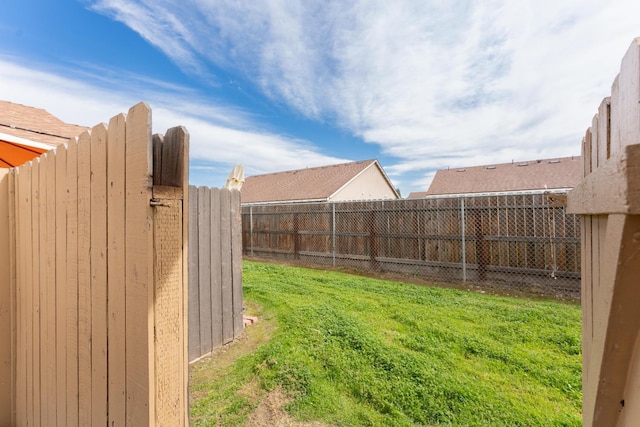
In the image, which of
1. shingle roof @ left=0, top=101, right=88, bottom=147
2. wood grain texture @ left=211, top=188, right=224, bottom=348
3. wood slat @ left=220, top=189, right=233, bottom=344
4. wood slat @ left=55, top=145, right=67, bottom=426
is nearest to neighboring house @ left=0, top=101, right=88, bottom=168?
shingle roof @ left=0, top=101, right=88, bottom=147

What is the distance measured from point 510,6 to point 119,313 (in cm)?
599

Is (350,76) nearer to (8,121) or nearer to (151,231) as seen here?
(8,121)

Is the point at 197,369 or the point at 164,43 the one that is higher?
the point at 164,43

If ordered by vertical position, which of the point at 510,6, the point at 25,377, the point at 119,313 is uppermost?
the point at 510,6

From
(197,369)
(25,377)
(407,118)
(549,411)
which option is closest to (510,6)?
(549,411)

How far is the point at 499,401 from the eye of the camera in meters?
2.29

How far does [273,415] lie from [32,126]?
12.0 feet

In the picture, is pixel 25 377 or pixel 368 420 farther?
pixel 368 420

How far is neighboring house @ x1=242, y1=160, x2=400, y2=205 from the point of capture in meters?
15.3

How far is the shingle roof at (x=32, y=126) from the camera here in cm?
243

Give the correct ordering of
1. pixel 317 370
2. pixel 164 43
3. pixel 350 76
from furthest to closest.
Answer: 1. pixel 350 76
2. pixel 164 43
3. pixel 317 370

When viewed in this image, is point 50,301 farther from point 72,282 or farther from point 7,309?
point 7,309

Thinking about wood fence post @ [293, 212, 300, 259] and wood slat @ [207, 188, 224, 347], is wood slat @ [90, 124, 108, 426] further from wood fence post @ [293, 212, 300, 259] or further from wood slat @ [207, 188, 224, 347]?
wood fence post @ [293, 212, 300, 259]

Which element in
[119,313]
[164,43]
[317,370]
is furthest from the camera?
[164,43]
